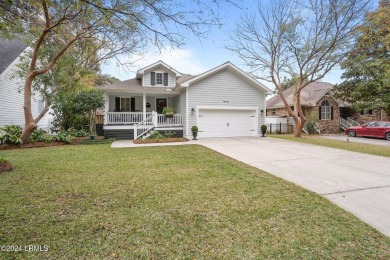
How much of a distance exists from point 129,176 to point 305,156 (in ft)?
21.0

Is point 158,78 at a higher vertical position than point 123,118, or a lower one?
higher

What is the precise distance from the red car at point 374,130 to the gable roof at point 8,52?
26.2 meters

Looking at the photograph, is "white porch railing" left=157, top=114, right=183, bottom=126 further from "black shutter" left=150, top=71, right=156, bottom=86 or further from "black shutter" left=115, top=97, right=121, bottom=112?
"black shutter" left=115, top=97, right=121, bottom=112

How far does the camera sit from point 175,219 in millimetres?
3020

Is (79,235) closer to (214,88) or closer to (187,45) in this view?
(187,45)

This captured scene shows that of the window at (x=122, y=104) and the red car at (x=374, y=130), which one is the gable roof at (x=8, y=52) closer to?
the window at (x=122, y=104)

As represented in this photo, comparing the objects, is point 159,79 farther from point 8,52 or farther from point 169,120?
point 8,52

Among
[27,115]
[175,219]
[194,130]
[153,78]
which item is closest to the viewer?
[175,219]

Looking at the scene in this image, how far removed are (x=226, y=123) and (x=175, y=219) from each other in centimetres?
1168

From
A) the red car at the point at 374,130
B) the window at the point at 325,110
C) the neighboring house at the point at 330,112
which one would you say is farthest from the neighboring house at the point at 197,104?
the window at the point at 325,110

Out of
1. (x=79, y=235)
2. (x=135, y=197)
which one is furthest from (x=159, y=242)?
(x=135, y=197)

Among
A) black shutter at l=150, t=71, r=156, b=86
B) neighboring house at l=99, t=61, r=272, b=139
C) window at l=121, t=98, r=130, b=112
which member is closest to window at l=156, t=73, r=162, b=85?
neighboring house at l=99, t=61, r=272, b=139

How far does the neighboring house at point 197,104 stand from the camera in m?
13.4

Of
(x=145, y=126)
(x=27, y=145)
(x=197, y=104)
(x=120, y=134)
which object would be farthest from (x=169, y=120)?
(x=27, y=145)
